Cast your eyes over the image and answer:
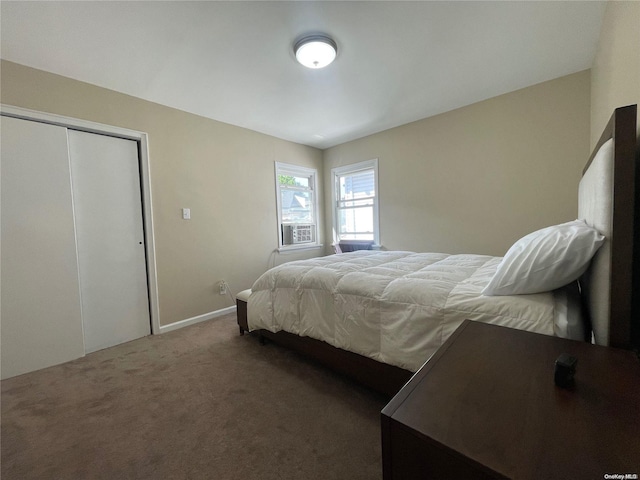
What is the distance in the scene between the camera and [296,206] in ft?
14.6

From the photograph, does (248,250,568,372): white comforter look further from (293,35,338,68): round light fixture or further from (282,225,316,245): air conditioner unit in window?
(282,225,316,245): air conditioner unit in window

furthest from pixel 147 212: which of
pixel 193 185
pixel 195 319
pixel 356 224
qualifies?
pixel 356 224

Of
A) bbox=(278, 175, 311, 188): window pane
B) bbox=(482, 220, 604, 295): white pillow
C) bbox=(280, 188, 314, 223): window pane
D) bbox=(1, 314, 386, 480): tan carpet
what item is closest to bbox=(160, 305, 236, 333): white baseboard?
bbox=(1, 314, 386, 480): tan carpet

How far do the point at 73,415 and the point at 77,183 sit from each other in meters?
1.93

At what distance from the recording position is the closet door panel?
6.66 feet

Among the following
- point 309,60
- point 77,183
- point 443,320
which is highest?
point 309,60

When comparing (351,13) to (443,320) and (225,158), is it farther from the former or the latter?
(225,158)

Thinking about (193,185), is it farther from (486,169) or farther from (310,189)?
(486,169)

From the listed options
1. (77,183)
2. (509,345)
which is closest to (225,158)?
(77,183)

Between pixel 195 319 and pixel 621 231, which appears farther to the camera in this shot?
pixel 195 319

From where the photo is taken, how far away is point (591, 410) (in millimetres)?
572

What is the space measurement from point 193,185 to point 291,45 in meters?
1.90

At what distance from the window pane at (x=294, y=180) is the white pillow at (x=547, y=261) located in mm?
3451

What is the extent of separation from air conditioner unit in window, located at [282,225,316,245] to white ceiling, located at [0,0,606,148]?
1.88 m
